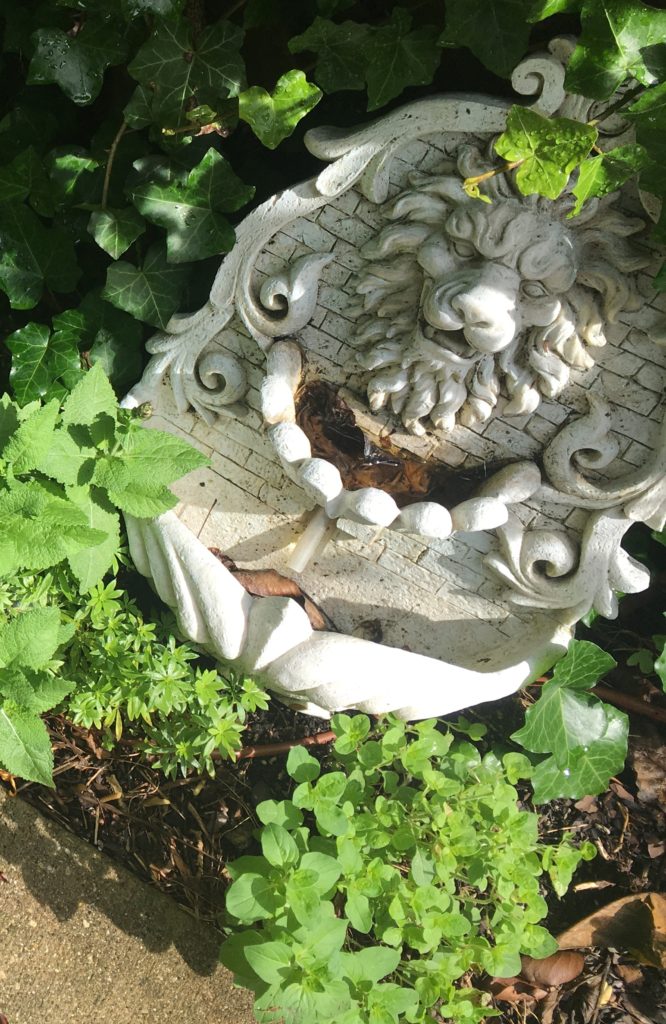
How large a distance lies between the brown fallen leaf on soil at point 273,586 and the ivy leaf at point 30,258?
694mm

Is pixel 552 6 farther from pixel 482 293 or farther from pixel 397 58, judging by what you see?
pixel 482 293

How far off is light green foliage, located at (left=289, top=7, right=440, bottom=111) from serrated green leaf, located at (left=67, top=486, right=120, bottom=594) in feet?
2.93

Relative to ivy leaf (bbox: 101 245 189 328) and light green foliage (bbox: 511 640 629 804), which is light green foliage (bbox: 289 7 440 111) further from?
light green foliage (bbox: 511 640 629 804)

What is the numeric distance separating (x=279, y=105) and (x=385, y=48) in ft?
0.71

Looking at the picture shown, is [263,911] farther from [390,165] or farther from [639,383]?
[390,165]

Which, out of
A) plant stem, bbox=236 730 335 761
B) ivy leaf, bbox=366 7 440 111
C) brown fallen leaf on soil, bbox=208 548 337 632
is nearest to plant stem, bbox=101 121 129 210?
ivy leaf, bbox=366 7 440 111

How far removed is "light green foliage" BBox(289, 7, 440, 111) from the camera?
156 centimetres

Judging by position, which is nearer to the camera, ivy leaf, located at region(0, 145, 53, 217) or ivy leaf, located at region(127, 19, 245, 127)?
ivy leaf, located at region(127, 19, 245, 127)

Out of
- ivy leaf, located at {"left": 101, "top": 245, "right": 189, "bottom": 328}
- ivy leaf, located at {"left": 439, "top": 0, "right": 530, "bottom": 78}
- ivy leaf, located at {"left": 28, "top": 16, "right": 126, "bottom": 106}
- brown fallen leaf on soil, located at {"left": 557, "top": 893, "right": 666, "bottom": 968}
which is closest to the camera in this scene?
ivy leaf, located at {"left": 439, "top": 0, "right": 530, "bottom": 78}

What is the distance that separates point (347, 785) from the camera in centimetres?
182

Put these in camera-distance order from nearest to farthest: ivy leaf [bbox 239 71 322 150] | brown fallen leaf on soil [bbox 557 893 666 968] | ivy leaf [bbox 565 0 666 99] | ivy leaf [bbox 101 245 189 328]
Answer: ivy leaf [bbox 565 0 666 99] → ivy leaf [bbox 239 71 322 150] → ivy leaf [bbox 101 245 189 328] → brown fallen leaf on soil [bbox 557 893 666 968]

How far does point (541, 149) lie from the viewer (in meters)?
1.39

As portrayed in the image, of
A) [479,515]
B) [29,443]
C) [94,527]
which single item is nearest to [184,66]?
[29,443]

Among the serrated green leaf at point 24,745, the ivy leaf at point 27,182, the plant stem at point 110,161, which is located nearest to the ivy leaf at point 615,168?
the plant stem at point 110,161
